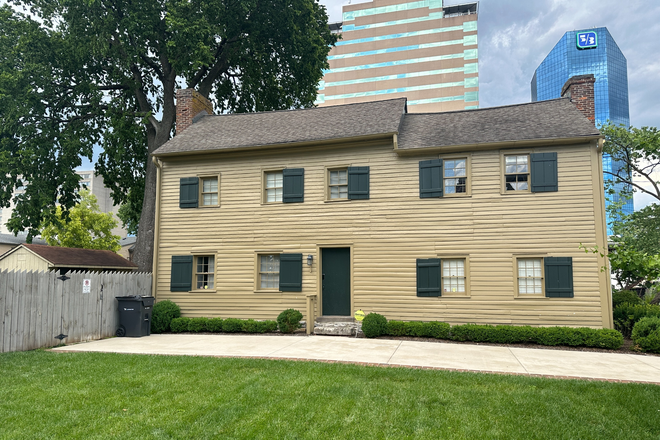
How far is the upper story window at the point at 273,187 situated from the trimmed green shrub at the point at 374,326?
461 cm

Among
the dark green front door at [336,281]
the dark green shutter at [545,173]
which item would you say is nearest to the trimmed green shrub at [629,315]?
the dark green shutter at [545,173]

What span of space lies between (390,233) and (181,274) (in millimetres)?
6599

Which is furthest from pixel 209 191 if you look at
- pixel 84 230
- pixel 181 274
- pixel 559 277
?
pixel 84 230

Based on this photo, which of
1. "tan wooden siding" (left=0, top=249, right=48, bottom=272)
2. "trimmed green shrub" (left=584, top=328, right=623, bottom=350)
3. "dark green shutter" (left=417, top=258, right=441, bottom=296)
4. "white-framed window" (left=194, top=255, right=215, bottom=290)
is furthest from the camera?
"tan wooden siding" (left=0, top=249, right=48, bottom=272)

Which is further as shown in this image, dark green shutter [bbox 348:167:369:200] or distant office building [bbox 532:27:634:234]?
distant office building [bbox 532:27:634:234]

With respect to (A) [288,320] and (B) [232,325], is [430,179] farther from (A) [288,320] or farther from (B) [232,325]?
(B) [232,325]

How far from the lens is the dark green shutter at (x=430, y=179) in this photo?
12.4 meters

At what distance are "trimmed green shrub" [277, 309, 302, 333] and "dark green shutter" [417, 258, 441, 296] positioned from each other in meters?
3.42

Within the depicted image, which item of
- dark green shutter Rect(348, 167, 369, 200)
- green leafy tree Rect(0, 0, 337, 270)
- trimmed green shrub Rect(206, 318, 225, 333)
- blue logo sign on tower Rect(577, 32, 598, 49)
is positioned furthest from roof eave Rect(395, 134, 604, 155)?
blue logo sign on tower Rect(577, 32, 598, 49)

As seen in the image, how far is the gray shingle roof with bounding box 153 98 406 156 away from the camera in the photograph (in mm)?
13438

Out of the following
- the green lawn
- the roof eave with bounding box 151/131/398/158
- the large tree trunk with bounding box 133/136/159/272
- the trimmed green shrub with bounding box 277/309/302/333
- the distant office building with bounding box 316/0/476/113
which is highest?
the distant office building with bounding box 316/0/476/113

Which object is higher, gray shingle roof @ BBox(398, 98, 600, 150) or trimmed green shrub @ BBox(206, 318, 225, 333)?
gray shingle roof @ BBox(398, 98, 600, 150)

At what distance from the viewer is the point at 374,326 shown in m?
11.6

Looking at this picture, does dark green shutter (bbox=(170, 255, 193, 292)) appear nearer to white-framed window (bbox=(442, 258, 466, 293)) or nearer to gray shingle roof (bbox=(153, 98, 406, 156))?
gray shingle roof (bbox=(153, 98, 406, 156))
